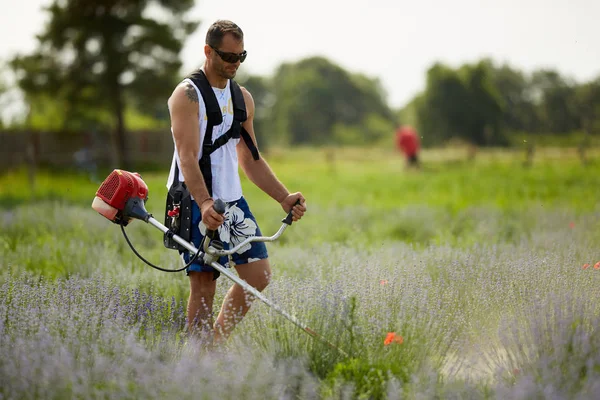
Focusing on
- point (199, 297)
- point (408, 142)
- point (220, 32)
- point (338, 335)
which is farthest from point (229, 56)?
point (408, 142)

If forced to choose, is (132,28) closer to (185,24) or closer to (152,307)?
(185,24)

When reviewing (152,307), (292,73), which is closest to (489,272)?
(152,307)

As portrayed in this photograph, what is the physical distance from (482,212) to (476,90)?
59184 mm

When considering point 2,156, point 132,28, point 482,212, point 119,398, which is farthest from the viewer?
point 2,156

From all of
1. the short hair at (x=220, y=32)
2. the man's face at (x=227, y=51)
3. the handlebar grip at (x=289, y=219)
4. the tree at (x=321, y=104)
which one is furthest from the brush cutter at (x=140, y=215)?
the tree at (x=321, y=104)

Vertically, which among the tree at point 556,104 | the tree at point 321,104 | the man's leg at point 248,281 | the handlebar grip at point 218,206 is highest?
the tree at point 321,104

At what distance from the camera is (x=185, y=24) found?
26766mm

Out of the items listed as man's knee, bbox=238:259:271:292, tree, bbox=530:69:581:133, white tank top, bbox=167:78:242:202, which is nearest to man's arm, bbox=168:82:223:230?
white tank top, bbox=167:78:242:202

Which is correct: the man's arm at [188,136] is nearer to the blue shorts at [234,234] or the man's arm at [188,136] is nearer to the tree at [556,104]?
the blue shorts at [234,234]

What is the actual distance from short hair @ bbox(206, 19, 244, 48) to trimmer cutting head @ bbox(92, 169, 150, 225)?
0.89m

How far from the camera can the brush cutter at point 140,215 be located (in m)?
3.56

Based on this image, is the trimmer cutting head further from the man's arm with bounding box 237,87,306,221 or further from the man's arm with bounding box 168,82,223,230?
the man's arm with bounding box 237,87,306,221

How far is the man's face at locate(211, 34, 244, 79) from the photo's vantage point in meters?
3.61

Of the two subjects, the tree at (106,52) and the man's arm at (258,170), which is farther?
the tree at (106,52)
